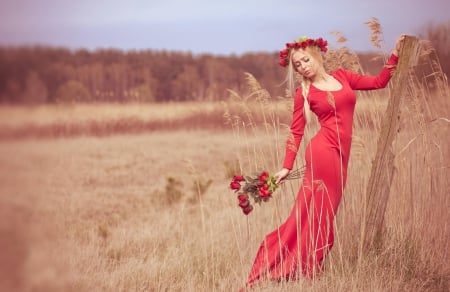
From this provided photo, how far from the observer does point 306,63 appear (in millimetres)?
3197

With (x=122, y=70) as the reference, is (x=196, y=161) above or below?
below

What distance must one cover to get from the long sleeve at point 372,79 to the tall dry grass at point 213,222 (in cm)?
31

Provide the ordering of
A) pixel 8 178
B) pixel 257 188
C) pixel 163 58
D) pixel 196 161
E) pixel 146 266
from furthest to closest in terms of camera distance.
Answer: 1. pixel 163 58
2. pixel 196 161
3. pixel 146 266
4. pixel 257 188
5. pixel 8 178

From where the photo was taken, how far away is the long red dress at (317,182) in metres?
3.16

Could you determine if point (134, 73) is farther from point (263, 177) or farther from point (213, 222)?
point (263, 177)

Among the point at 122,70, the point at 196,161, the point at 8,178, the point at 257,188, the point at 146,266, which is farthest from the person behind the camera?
the point at 122,70

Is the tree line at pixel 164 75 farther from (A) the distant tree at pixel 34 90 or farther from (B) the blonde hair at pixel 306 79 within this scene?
(B) the blonde hair at pixel 306 79

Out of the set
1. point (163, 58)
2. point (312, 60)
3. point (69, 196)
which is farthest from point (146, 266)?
point (163, 58)

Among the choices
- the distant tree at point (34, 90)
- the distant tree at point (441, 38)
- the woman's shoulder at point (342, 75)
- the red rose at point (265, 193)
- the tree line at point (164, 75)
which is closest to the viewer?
the distant tree at point (34, 90)

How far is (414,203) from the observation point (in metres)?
3.76

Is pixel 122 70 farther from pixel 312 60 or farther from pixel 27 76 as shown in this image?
pixel 27 76

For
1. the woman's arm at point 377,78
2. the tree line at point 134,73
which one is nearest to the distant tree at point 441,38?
the tree line at point 134,73

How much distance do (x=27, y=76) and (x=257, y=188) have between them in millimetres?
1883

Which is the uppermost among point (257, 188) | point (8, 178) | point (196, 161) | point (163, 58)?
point (163, 58)
